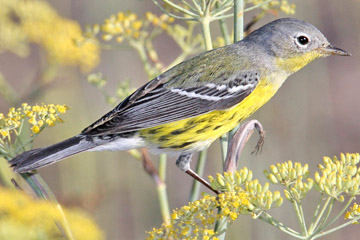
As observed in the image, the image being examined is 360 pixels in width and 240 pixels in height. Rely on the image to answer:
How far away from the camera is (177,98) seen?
11.1 ft

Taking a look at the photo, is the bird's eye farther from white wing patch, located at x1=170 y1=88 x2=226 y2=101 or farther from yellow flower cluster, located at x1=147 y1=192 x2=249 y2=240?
yellow flower cluster, located at x1=147 y1=192 x2=249 y2=240

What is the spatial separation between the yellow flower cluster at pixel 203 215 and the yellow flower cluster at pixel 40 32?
1957 mm

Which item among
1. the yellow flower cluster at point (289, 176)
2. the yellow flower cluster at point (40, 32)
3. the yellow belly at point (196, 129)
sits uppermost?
the yellow flower cluster at point (40, 32)

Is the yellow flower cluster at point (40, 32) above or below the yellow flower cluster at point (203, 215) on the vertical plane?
above

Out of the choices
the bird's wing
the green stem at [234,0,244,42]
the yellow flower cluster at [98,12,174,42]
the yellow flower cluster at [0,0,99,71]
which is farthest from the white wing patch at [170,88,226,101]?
the yellow flower cluster at [0,0,99,71]

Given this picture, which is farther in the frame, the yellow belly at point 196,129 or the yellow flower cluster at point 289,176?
the yellow belly at point 196,129

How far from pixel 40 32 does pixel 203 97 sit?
4.22 ft

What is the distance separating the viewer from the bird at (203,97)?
3168 mm

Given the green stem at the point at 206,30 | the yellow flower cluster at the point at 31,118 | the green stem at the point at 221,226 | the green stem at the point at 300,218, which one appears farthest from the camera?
the green stem at the point at 206,30

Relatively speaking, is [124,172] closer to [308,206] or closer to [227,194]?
[308,206]

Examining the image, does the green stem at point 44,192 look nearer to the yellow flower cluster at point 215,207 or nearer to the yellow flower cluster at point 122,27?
the yellow flower cluster at point 215,207

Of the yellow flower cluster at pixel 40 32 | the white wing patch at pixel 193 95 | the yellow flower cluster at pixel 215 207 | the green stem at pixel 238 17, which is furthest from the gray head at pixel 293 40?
the yellow flower cluster at pixel 215 207

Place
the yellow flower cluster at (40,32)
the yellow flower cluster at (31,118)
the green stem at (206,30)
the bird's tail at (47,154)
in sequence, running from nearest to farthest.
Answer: the yellow flower cluster at (31,118) < the bird's tail at (47,154) < the green stem at (206,30) < the yellow flower cluster at (40,32)

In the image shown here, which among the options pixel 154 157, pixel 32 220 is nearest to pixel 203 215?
pixel 32 220
